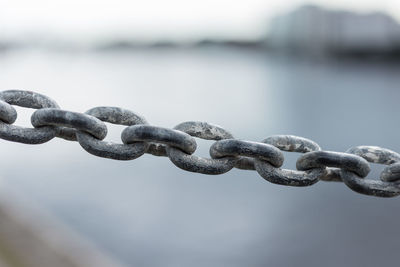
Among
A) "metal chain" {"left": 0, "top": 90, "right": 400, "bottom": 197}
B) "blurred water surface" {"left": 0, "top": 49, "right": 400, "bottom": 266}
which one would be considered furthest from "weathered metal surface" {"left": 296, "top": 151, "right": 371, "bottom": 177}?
"blurred water surface" {"left": 0, "top": 49, "right": 400, "bottom": 266}

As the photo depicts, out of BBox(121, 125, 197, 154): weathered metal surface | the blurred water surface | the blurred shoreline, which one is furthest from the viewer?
the blurred shoreline

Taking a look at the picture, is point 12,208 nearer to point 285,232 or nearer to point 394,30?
point 285,232

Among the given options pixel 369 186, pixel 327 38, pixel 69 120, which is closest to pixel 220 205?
pixel 369 186

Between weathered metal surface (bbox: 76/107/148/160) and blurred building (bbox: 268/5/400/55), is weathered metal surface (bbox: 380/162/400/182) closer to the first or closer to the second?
weathered metal surface (bbox: 76/107/148/160)

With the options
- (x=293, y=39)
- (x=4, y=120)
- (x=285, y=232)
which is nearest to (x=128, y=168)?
(x=285, y=232)

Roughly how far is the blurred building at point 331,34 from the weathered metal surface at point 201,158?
2497 cm

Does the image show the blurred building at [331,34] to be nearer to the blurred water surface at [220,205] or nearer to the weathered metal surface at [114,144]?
the blurred water surface at [220,205]

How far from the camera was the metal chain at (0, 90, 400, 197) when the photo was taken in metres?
1.12

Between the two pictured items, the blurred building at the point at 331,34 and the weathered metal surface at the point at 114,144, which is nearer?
the weathered metal surface at the point at 114,144

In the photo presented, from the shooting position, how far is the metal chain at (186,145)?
1121 mm

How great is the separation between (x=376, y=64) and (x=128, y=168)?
19.4m

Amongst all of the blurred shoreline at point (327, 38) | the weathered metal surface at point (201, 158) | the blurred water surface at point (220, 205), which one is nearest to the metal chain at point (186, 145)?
the weathered metal surface at point (201, 158)

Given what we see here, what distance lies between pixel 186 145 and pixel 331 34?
27174 mm

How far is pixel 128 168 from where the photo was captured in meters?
5.85
